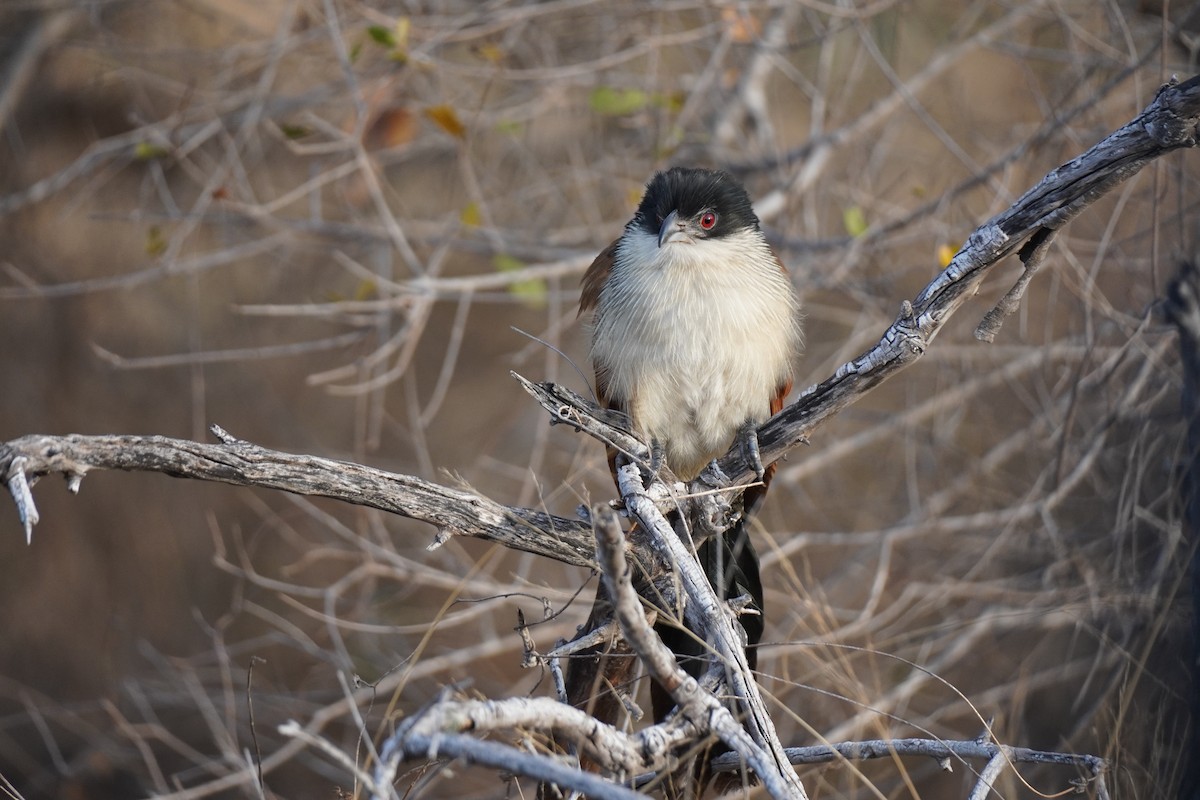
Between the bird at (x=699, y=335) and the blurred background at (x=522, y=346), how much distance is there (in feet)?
1.05

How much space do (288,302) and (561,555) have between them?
4.39m

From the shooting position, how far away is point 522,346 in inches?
263

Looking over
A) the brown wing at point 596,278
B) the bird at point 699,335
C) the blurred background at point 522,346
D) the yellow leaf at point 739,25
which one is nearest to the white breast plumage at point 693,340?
the bird at point 699,335

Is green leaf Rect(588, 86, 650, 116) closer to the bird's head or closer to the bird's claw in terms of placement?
the bird's head

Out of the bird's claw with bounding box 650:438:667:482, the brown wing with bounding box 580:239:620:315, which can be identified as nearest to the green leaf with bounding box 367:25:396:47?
the brown wing with bounding box 580:239:620:315

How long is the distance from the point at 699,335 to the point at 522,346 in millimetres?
4127

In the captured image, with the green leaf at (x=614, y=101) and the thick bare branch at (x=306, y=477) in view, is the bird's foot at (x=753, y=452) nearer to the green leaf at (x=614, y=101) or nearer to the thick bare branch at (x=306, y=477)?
the thick bare branch at (x=306, y=477)

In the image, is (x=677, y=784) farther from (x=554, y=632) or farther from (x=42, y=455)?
(x=554, y=632)

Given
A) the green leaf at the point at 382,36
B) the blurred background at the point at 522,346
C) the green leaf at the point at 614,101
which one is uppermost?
the green leaf at the point at 382,36

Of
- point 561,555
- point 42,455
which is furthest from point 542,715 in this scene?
point 42,455

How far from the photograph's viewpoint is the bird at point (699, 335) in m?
2.63

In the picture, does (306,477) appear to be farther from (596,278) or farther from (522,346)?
(522,346)

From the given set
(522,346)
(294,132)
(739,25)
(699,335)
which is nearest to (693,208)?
(699,335)

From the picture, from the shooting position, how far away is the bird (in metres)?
2.63
